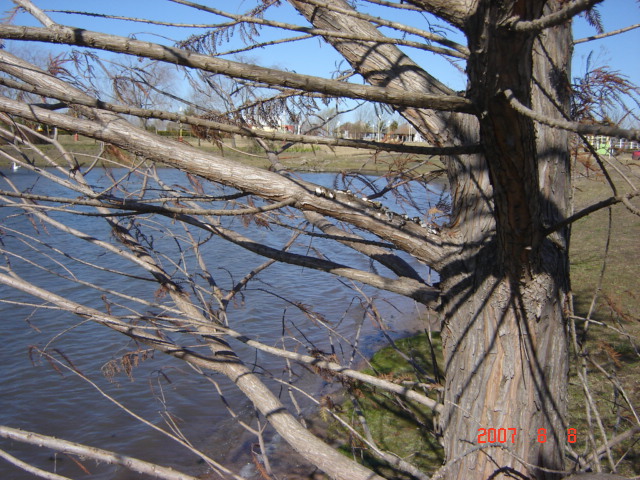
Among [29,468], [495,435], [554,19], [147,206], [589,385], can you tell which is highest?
[554,19]

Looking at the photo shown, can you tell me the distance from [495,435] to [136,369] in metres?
6.79

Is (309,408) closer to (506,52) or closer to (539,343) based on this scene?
(539,343)

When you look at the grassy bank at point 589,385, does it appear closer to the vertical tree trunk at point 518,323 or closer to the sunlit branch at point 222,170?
the vertical tree trunk at point 518,323

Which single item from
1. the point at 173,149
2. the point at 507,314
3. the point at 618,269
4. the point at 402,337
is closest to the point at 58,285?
the point at 402,337

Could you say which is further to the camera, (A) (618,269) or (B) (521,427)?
(A) (618,269)

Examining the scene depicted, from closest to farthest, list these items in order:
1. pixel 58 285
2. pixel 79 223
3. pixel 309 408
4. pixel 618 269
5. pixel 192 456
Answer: pixel 192 456 < pixel 309 408 < pixel 58 285 < pixel 618 269 < pixel 79 223

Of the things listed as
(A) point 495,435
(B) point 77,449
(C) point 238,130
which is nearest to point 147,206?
(C) point 238,130

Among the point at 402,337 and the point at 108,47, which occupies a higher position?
the point at 108,47

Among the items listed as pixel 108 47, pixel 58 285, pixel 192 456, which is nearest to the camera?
pixel 108 47

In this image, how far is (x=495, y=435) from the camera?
6.88 feet

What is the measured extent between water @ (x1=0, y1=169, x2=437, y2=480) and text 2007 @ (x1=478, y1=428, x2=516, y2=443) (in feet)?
8.75

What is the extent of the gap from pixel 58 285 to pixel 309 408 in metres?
4.97

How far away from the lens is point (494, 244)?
6.87 ft

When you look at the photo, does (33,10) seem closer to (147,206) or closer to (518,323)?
(147,206)
